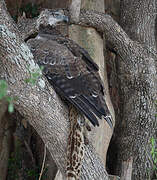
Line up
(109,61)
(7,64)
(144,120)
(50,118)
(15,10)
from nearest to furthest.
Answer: (7,64), (50,118), (144,120), (109,61), (15,10)

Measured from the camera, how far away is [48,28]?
428cm

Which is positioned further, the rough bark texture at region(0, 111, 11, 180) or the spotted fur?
the rough bark texture at region(0, 111, 11, 180)

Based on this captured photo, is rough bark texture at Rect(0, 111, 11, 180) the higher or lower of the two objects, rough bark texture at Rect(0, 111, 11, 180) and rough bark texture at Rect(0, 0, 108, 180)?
the lower

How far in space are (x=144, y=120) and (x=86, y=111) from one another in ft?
7.40

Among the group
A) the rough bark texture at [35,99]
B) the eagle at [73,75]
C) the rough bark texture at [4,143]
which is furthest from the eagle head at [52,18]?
the rough bark texture at [4,143]

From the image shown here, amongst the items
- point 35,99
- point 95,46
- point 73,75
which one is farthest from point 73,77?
point 95,46

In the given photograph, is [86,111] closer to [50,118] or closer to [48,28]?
[50,118]

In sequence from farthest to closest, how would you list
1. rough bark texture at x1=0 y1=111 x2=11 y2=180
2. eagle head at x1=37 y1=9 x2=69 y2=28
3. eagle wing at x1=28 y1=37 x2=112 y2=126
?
rough bark texture at x1=0 y1=111 x2=11 y2=180, eagle head at x1=37 y1=9 x2=69 y2=28, eagle wing at x1=28 y1=37 x2=112 y2=126

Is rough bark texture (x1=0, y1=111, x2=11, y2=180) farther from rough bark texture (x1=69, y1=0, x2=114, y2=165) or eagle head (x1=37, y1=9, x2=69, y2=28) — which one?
eagle head (x1=37, y1=9, x2=69, y2=28)

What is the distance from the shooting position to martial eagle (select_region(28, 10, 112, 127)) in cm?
322

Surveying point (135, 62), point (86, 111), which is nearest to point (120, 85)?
point (135, 62)

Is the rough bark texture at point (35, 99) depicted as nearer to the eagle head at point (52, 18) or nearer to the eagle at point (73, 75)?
the eagle at point (73, 75)

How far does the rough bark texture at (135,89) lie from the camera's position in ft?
17.1

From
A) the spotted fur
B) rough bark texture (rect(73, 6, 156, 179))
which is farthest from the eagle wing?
rough bark texture (rect(73, 6, 156, 179))
